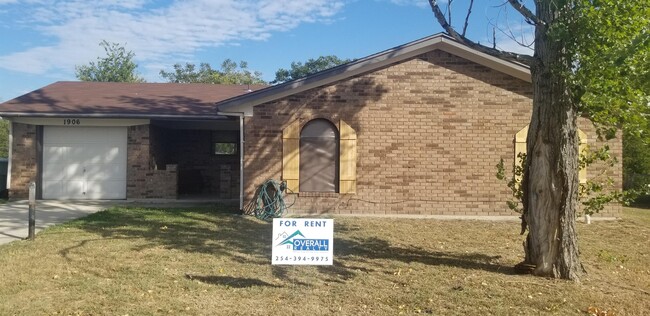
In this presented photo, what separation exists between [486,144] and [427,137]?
1390mm

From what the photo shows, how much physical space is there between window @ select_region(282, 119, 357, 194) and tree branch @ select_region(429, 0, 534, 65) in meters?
5.02

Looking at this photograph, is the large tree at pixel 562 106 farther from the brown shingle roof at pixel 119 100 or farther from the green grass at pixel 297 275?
the brown shingle roof at pixel 119 100

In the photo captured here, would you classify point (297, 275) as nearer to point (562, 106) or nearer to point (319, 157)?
point (562, 106)

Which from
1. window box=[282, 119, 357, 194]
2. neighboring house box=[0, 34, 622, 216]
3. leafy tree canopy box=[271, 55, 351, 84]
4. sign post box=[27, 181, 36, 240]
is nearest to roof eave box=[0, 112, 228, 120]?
neighboring house box=[0, 34, 622, 216]

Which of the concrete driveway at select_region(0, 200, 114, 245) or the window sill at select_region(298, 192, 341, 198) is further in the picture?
the window sill at select_region(298, 192, 341, 198)

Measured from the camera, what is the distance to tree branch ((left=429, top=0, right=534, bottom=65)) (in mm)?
7141

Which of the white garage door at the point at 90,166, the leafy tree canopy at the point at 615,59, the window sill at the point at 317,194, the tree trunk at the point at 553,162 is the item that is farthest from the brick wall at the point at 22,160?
the leafy tree canopy at the point at 615,59

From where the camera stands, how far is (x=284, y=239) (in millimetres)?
6141

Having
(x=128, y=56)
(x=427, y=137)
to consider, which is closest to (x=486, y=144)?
(x=427, y=137)

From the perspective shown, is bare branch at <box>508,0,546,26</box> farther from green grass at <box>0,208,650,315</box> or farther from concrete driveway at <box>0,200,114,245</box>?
concrete driveway at <box>0,200,114,245</box>

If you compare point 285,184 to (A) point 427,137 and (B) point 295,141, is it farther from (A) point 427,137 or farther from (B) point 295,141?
(A) point 427,137

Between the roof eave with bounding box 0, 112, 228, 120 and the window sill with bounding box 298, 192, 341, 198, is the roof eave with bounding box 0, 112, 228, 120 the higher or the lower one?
the higher one

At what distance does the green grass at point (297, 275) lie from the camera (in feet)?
18.7

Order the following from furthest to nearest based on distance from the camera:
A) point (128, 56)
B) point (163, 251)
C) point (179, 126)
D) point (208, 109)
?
point (128, 56) < point (179, 126) < point (208, 109) < point (163, 251)
